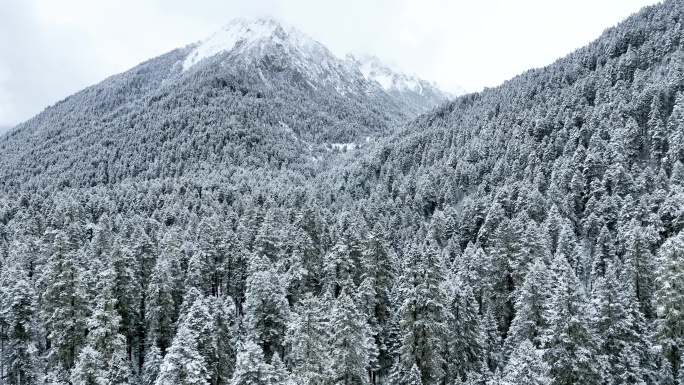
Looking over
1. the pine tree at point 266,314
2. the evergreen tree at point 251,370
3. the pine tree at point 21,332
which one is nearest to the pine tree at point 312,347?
the evergreen tree at point 251,370

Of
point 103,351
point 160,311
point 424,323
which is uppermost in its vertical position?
point 160,311

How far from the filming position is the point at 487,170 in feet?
446

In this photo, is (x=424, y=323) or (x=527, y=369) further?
(x=424, y=323)

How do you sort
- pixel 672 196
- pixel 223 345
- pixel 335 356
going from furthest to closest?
pixel 672 196
pixel 223 345
pixel 335 356

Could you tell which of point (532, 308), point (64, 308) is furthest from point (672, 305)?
point (64, 308)

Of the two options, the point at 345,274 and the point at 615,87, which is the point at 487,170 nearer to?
the point at 615,87

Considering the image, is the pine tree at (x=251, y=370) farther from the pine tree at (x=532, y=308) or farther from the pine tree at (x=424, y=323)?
the pine tree at (x=532, y=308)

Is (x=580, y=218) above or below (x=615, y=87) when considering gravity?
below

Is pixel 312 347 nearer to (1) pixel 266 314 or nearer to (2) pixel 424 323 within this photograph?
(2) pixel 424 323

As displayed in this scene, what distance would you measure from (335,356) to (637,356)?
2407cm

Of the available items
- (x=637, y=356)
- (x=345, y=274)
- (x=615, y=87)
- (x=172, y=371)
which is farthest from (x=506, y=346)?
(x=615, y=87)

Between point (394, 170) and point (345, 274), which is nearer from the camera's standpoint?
point (345, 274)

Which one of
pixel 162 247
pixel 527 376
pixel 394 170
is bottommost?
pixel 527 376

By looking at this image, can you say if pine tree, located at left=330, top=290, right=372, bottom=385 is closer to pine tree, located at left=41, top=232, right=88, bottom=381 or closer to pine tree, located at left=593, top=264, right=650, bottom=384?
pine tree, located at left=593, top=264, right=650, bottom=384
